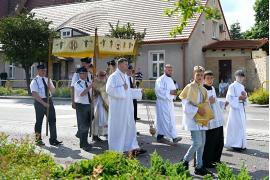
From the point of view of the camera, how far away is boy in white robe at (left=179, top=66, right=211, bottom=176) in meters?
7.66

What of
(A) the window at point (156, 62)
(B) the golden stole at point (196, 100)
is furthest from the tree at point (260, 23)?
(B) the golden stole at point (196, 100)

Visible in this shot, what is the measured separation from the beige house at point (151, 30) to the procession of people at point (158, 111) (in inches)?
831

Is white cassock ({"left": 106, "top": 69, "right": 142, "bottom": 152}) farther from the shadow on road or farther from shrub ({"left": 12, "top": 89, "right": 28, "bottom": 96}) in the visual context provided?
shrub ({"left": 12, "top": 89, "right": 28, "bottom": 96})

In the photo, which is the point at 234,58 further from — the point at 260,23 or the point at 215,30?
the point at 260,23

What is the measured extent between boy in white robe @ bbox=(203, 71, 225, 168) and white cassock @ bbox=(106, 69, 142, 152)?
1604 millimetres

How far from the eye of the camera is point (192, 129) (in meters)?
7.65

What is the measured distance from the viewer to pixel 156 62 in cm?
3553

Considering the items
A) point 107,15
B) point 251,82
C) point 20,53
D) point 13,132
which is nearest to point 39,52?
point 20,53

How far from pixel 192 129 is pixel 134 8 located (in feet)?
108

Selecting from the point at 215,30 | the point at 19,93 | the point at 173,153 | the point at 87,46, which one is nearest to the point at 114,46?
the point at 87,46

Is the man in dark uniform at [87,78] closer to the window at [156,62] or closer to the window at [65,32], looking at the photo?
the window at [156,62]

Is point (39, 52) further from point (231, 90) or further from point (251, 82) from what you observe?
point (231, 90)

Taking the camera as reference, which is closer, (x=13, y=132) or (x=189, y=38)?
(x=13, y=132)

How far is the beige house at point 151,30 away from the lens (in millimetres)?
34406
